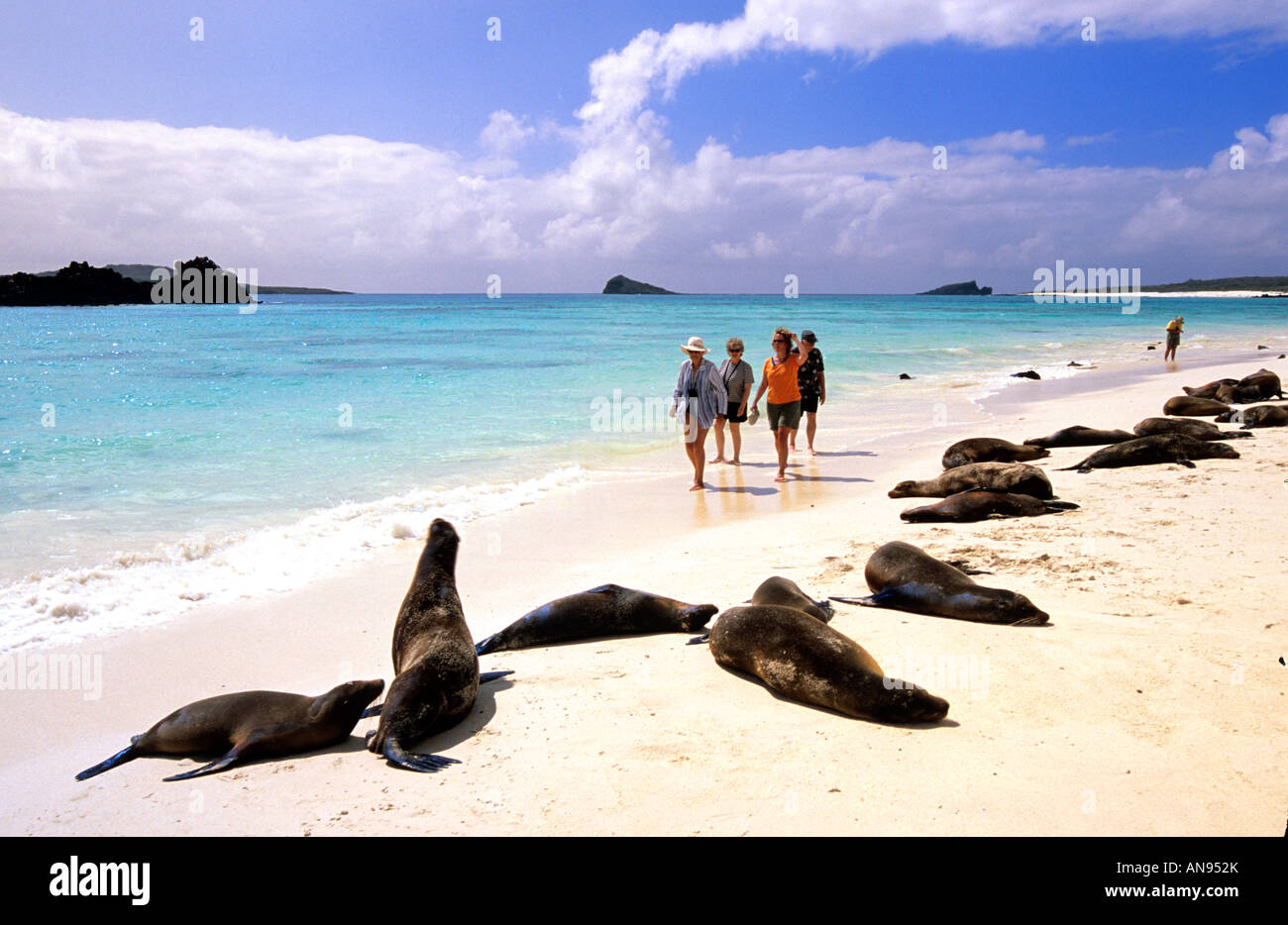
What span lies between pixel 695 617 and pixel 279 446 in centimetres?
986

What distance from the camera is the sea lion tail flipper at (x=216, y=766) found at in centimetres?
378

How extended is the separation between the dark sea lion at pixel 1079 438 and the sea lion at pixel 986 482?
293 centimetres

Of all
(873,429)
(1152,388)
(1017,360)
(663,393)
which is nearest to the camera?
(873,429)

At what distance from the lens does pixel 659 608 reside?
5543 millimetres

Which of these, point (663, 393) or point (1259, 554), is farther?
point (663, 393)

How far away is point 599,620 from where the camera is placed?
5.55 meters

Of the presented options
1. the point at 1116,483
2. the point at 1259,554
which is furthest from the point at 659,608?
the point at 1116,483

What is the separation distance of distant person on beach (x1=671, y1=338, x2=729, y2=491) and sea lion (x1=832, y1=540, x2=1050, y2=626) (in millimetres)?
4680

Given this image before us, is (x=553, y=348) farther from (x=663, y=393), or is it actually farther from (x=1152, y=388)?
(x=1152, y=388)

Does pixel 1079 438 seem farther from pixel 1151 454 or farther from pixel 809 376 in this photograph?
pixel 809 376

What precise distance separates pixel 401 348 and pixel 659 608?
110 ft

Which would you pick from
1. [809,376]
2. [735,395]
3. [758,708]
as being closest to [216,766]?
[758,708]

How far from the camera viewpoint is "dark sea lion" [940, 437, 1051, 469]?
1056 cm

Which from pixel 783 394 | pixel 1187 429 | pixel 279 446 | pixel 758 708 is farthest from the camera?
pixel 279 446
